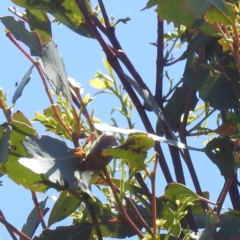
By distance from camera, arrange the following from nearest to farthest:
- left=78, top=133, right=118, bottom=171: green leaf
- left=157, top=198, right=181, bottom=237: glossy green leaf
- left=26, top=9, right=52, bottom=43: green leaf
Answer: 1. left=78, top=133, right=118, bottom=171: green leaf
2. left=157, top=198, right=181, bottom=237: glossy green leaf
3. left=26, top=9, right=52, bottom=43: green leaf

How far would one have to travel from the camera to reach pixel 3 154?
850mm

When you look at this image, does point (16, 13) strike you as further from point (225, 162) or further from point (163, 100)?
point (225, 162)

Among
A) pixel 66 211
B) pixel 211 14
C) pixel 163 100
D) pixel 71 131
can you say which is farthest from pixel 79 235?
pixel 211 14

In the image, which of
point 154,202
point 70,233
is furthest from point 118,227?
point 154,202

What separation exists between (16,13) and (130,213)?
41 centimetres

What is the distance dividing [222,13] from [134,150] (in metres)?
0.24

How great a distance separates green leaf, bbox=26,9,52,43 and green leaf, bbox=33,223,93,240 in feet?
0.99

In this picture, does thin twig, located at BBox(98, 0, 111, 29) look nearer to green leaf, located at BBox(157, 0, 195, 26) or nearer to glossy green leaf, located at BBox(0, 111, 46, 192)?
green leaf, located at BBox(157, 0, 195, 26)

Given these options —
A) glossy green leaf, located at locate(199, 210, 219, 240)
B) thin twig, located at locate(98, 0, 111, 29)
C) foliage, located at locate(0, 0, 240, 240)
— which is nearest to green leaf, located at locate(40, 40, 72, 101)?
foliage, located at locate(0, 0, 240, 240)

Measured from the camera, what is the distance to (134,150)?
2.74ft

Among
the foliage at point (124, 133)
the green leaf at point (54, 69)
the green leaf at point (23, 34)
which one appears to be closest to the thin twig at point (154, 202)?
the foliage at point (124, 133)

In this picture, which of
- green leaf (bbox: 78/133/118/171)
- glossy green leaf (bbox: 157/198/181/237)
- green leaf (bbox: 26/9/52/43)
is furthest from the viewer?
green leaf (bbox: 26/9/52/43)

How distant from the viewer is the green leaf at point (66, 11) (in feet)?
3.36

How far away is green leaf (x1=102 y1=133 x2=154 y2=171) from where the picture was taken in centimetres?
82
